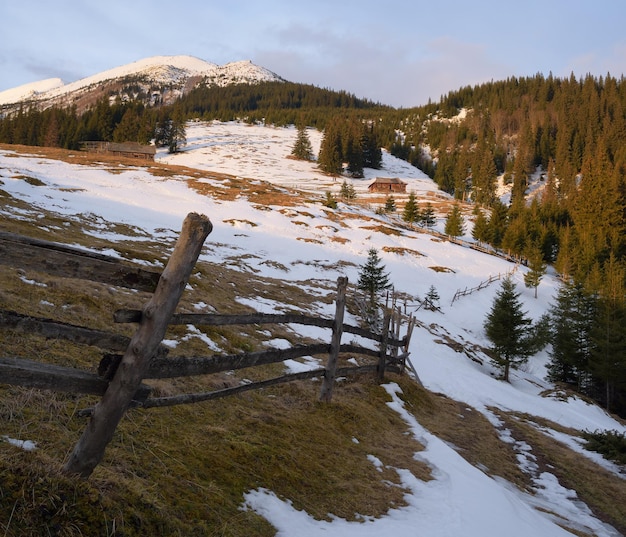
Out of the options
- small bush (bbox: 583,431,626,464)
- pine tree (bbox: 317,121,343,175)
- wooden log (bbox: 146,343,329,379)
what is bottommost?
small bush (bbox: 583,431,626,464)

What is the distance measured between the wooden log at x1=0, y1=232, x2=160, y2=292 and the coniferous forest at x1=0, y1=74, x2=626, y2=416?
3178 centimetres

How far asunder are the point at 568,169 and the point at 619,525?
134m

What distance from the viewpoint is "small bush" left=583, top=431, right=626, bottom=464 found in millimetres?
11117

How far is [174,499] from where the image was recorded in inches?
130

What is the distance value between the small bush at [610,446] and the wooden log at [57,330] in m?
13.6

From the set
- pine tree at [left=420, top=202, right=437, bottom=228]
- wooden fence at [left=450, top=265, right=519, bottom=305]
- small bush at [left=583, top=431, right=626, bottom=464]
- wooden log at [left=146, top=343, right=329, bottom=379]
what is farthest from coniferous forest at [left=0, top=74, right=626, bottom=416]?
wooden log at [left=146, top=343, right=329, bottom=379]

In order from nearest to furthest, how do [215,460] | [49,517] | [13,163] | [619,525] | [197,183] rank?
[49,517], [215,460], [619,525], [13,163], [197,183]

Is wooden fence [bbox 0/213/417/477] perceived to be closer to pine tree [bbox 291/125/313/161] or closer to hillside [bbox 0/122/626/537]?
hillside [bbox 0/122/626/537]

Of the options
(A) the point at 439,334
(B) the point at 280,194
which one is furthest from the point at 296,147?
(A) the point at 439,334

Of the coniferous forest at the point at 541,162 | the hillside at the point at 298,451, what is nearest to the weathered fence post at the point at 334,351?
the hillside at the point at 298,451

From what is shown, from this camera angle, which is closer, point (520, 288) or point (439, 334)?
point (439, 334)

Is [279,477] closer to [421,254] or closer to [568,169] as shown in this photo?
Answer: [421,254]

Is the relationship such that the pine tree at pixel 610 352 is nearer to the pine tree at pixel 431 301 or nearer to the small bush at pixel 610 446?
the pine tree at pixel 431 301

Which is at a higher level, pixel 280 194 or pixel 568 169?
pixel 568 169
